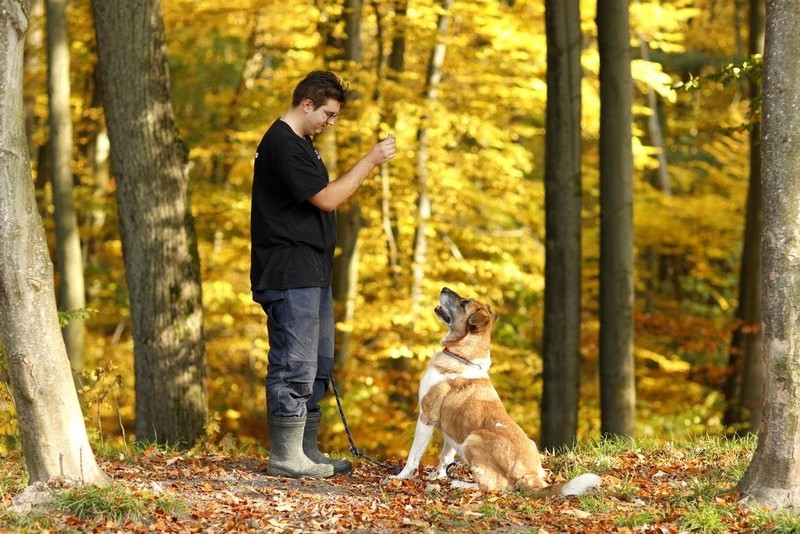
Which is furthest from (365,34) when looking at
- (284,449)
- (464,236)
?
(284,449)

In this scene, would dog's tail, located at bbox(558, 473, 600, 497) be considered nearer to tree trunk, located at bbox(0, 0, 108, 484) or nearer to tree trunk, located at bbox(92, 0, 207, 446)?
tree trunk, located at bbox(0, 0, 108, 484)

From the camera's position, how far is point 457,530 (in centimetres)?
502

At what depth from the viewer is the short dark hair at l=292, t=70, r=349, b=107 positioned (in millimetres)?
6062

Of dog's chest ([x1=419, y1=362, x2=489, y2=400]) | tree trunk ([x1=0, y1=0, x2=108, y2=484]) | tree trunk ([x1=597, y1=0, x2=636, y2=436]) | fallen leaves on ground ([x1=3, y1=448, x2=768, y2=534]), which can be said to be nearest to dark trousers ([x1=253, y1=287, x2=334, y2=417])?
fallen leaves on ground ([x1=3, y1=448, x2=768, y2=534])

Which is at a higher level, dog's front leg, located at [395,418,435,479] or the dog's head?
the dog's head

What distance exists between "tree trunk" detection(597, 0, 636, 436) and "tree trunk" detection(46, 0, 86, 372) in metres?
7.76

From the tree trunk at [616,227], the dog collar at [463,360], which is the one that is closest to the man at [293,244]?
the dog collar at [463,360]

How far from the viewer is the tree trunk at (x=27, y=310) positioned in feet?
16.4

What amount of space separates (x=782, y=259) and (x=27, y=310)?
13.3 feet

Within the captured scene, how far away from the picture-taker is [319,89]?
6074mm

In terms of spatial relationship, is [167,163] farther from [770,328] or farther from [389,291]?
[389,291]

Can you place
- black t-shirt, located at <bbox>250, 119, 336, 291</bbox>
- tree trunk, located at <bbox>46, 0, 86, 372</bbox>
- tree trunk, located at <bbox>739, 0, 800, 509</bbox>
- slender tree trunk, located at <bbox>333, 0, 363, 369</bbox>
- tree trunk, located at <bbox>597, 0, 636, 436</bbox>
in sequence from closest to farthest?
tree trunk, located at <bbox>739, 0, 800, 509</bbox> → black t-shirt, located at <bbox>250, 119, 336, 291</bbox> → tree trunk, located at <bbox>597, 0, 636, 436</bbox> → tree trunk, located at <bbox>46, 0, 86, 372</bbox> → slender tree trunk, located at <bbox>333, 0, 363, 369</bbox>

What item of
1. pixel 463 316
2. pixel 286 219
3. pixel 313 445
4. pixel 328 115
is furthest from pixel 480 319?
pixel 328 115

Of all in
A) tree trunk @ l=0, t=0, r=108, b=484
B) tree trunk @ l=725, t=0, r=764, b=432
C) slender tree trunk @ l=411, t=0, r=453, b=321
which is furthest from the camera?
slender tree trunk @ l=411, t=0, r=453, b=321
